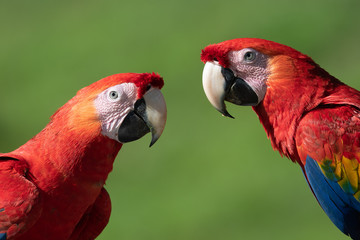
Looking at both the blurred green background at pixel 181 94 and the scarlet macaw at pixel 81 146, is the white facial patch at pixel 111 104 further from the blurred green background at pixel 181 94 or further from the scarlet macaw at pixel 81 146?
the blurred green background at pixel 181 94

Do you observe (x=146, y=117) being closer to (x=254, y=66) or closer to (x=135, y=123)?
(x=135, y=123)

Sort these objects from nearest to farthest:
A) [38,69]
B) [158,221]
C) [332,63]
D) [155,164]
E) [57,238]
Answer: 1. [57,238]
2. [158,221]
3. [155,164]
4. [332,63]
5. [38,69]

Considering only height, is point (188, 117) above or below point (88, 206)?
below

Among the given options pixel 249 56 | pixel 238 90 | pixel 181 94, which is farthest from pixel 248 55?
pixel 181 94

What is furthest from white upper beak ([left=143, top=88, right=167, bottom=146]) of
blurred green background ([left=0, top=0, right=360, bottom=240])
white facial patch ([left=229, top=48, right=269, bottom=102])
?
blurred green background ([left=0, top=0, right=360, bottom=240])

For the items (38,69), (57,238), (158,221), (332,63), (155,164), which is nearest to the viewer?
(57,238)

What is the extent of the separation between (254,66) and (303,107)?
259 mm

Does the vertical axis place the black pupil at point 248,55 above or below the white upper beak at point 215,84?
above

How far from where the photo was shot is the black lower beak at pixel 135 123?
2.27 meters

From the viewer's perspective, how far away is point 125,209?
17.7ft

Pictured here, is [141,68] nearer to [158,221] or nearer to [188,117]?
[188,117]

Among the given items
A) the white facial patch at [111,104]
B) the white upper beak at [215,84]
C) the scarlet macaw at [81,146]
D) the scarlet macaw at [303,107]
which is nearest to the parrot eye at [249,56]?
the scarlet macaw at [303,107]

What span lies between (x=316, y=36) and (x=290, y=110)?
461 cm

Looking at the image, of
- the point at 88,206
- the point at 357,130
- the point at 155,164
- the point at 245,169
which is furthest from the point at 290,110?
the point at 155,164
